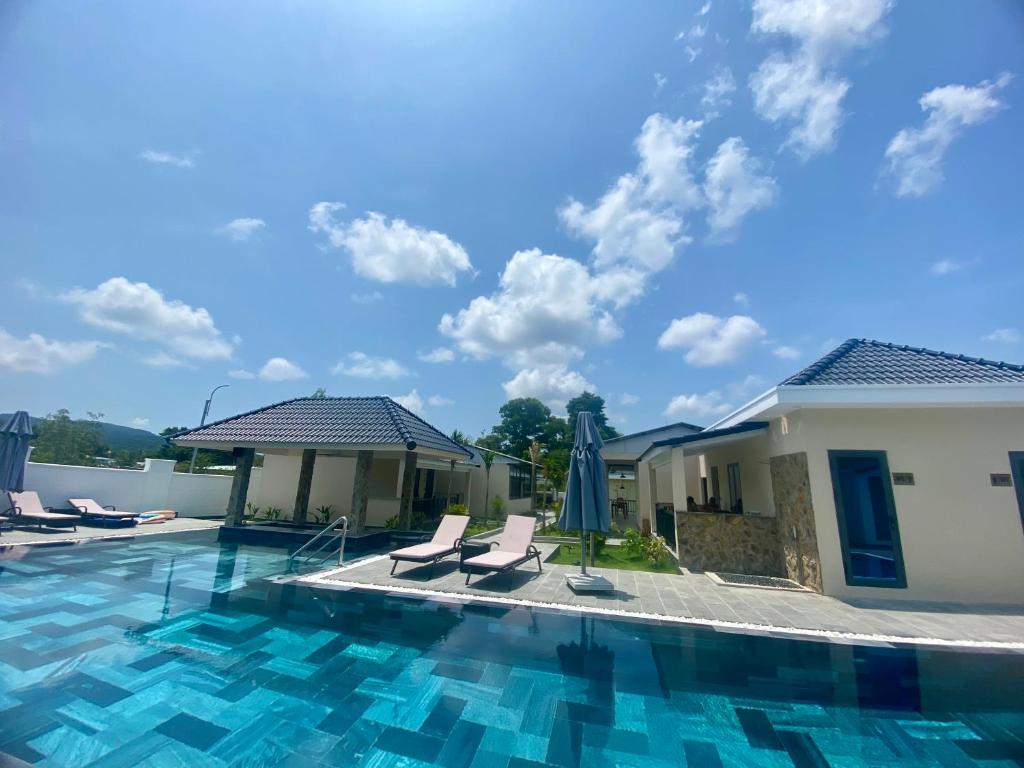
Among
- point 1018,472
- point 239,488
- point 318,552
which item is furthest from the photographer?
point 239,488

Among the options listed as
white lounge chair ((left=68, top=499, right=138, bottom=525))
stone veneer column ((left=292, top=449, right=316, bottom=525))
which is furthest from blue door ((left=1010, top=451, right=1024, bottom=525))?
white lounge chair ((left=68, top=499, right=138, bottom=525))

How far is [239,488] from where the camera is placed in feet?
48.7

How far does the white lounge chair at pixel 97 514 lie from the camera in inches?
587

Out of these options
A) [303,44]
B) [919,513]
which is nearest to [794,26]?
[919,513]

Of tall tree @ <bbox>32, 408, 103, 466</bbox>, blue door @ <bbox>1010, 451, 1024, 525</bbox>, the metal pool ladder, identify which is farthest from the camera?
tall tree @ <bbox>32, 408, 103, 466</bbox>

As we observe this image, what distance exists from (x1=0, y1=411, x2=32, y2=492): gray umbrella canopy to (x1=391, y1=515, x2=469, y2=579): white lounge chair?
12924 millimetres

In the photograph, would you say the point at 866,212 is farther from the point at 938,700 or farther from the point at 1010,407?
the point at 938,700

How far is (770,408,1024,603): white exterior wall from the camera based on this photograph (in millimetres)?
8125

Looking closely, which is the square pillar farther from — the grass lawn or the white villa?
the white villa

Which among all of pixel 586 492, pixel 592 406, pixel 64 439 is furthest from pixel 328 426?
pixel 592 406

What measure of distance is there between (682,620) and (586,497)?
2854mm

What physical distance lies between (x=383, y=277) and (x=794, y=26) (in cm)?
1359

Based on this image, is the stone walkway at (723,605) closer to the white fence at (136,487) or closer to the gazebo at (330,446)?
the gazebo at (330,446)

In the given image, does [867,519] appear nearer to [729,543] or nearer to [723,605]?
[729,543]
